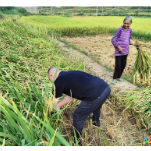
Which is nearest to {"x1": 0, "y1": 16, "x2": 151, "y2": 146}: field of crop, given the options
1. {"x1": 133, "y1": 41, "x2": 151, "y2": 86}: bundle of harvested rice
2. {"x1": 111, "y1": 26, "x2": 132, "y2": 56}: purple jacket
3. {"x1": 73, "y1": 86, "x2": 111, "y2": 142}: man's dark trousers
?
{"x1": 73, "y1": 86, "x2": 111, "y2": 142}: man's dark trousers

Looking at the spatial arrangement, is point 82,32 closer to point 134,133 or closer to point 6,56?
point 6,56

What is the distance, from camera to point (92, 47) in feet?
22.4

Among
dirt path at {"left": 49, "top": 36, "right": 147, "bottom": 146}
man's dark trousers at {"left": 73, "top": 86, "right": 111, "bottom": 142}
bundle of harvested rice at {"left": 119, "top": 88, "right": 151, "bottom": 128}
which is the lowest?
dirt path at {"left": 49, "top": 36, "right": 147, "bottom": 146}

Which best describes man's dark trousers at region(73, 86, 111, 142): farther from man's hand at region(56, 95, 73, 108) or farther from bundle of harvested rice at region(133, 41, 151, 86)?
bundle of harvested rice at region(133, 41, 151, 86)

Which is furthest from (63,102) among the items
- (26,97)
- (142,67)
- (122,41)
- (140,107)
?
(142,67)

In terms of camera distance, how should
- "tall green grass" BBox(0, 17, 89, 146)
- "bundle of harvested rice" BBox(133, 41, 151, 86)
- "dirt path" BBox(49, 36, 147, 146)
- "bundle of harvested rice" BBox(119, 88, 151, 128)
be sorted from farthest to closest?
"bundle of harvested rice" BBox(133, 41, 151, 86)
"bundle of harvested rice" BBox(119, 88, 151, 128)
"dirt path" BBox(49, 36, 147, 146)
"tall green grass" BBox(0, 17, 89, 146)

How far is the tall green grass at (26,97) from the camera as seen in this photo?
1065 millimetres

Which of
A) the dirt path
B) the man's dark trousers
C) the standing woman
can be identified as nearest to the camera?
the man's dark trousers

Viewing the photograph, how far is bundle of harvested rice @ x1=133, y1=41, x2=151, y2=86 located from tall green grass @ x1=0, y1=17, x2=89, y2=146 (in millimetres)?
1149

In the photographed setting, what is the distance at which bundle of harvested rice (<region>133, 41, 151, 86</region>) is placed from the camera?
298cm

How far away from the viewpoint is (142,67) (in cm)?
308

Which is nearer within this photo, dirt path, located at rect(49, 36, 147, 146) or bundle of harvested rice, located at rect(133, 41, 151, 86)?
dirt path, located at rect(49, 36, 147, 146)
